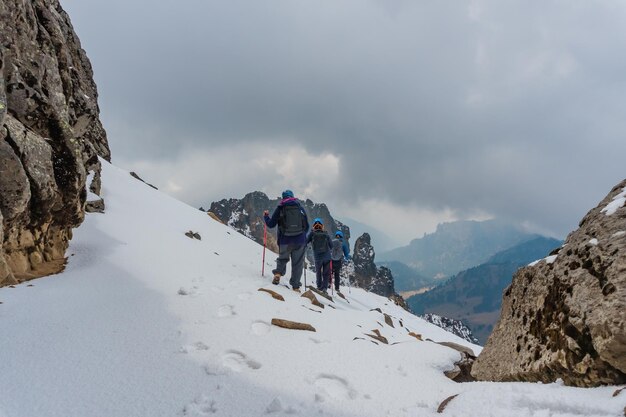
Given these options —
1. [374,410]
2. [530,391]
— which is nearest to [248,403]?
[374,410]

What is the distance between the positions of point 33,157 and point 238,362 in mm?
8538

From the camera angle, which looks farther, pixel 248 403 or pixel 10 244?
pixel 10 244

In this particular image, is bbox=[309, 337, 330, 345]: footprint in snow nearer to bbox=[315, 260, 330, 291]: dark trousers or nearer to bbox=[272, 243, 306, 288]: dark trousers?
bbox=[272, 243, 306, 288]: dark trousers

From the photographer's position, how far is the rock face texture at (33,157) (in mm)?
8609

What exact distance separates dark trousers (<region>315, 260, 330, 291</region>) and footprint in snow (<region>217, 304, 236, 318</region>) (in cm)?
1147

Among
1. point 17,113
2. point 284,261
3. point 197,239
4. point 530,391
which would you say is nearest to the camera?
point 530,391

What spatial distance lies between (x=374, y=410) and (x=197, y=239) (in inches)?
634

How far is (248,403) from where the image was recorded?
4.50 m

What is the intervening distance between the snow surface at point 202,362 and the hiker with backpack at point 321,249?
878cm

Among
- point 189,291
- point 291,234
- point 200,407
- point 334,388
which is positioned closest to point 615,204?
point 334,388

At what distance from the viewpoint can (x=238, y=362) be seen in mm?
5719

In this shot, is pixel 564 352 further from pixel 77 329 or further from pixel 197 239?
pixel 197 239

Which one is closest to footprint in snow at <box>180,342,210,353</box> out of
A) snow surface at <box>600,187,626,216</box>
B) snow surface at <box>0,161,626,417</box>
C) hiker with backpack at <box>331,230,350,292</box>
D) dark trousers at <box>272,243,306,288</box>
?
snow surface at <box>0,161,626,417</box>

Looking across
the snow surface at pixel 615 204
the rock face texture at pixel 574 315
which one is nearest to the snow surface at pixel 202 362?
the rock face texture at pixel 574 315
